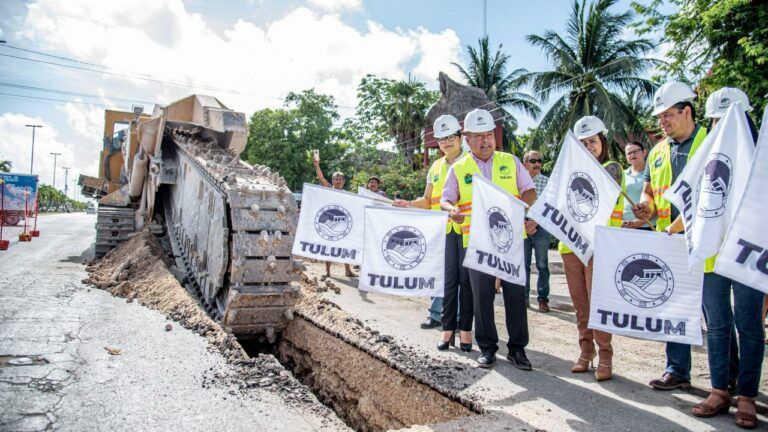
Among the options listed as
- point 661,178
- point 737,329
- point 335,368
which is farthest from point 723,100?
point 335,368

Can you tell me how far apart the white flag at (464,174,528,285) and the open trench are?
108cm

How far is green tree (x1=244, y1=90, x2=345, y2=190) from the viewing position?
1416 inches

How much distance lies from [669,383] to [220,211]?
4.09 metres

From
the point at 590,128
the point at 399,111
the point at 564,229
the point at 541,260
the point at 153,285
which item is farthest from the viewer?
the point at 399,111

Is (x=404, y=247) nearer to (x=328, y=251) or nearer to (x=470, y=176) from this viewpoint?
(x=470, y=176)

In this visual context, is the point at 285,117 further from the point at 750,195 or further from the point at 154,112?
A: the point at 750,195

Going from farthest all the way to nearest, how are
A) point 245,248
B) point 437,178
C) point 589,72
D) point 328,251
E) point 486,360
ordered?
point 589,72 → point 328,251 → point 437,178 → point 245,248 → point 486,360

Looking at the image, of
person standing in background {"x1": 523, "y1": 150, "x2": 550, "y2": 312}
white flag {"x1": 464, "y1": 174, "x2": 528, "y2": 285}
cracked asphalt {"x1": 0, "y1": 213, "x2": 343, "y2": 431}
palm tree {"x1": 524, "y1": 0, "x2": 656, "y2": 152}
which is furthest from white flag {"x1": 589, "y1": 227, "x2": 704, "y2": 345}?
palm tree {"x1": 524, "y1": 0, "x2": 656, "y2": 152}

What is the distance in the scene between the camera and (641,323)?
146 inches

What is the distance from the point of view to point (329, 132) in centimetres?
3797

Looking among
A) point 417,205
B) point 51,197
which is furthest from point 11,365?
point 51,197

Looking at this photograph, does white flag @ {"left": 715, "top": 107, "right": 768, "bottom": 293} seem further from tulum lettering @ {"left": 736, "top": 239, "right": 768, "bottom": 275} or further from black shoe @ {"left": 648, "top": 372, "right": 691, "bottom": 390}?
black shoe @ {"left": 648, "top": 372, "right": 691, "bottom": 390}

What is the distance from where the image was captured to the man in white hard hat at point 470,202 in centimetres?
438

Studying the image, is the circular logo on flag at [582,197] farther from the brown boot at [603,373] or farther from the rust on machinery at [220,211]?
the rust on machinery at [220,211]
